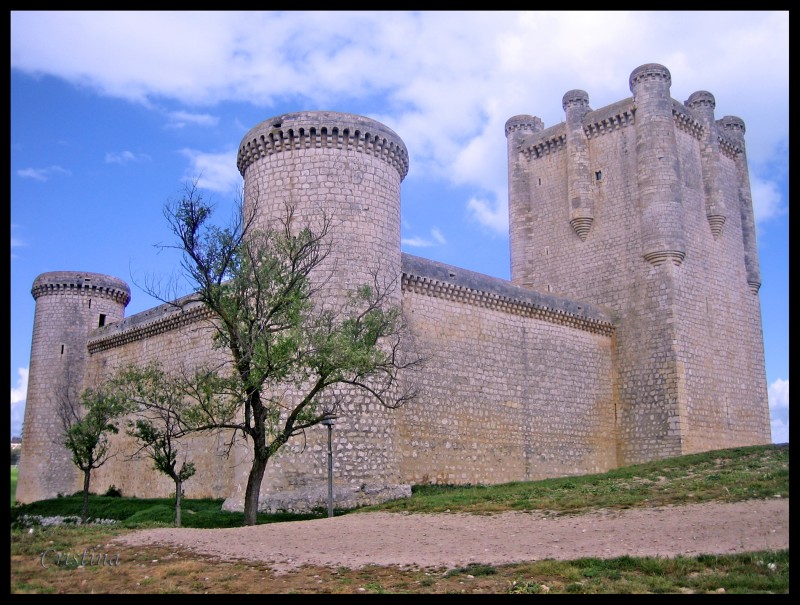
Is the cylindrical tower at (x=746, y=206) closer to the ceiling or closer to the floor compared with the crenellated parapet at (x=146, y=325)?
closer to the ceiling

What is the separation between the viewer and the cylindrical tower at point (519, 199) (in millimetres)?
29828

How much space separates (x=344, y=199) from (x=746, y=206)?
18.8 metres

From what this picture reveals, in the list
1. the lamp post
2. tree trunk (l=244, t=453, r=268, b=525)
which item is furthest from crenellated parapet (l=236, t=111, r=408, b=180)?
tree trunk (l=244, t=453, r=268, b=525)

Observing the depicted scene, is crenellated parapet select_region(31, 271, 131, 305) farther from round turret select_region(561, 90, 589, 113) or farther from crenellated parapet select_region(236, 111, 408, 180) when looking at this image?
round turret select_region(561, 90, 589, 113)

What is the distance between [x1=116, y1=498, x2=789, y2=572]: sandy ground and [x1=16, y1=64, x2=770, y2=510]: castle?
467cm

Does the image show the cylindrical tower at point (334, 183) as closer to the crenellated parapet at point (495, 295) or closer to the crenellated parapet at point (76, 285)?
the crenellated parapet at point (495, 295)

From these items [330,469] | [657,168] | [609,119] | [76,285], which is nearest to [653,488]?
[330,469]

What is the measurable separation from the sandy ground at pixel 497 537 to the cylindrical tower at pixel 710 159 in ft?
60.6

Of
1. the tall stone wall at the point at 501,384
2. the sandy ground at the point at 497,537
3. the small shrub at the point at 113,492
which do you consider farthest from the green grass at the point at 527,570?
the small shrub at the point at 113,492

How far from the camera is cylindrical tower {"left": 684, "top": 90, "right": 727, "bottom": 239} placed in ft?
90.7

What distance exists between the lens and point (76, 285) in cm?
2891

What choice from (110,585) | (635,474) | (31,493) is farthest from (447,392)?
(31,493)

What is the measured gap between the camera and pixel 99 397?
2031 cm
